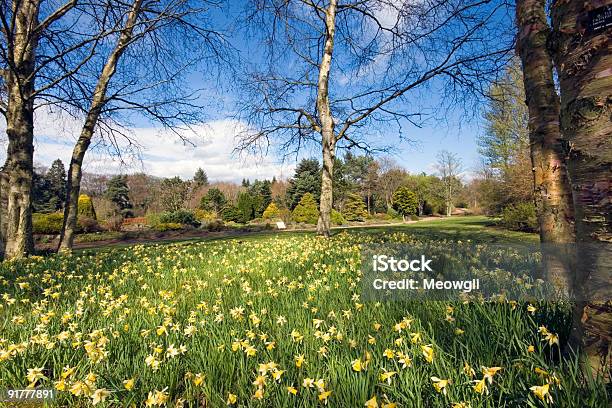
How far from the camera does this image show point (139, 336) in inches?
83.7

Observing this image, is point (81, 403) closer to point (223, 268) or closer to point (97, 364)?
point (97, 364)

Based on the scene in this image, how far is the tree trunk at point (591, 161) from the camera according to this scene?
1.25m

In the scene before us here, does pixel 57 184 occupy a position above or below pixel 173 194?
above

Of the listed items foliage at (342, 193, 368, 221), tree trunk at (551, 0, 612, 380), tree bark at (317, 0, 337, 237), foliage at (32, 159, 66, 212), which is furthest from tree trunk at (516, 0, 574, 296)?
foliage at (32, 159, 66, 212)

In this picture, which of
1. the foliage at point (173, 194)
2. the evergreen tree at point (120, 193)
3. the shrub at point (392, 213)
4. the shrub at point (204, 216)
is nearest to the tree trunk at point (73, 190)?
the shrub at point (204, 216)

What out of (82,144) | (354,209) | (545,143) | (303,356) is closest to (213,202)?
(354,209)

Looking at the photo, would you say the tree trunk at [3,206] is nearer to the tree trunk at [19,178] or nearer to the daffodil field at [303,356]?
the tree trunk at [19,178]

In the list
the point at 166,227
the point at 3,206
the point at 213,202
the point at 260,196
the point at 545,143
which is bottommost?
the point at 166,227

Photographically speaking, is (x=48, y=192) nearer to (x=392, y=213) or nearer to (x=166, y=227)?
(x=166, y=227)

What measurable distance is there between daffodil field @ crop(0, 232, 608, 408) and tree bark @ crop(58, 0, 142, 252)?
20.1ft

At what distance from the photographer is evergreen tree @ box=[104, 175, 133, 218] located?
3956 centimetres

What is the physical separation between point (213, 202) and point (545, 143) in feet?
112

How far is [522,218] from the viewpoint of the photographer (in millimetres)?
15242

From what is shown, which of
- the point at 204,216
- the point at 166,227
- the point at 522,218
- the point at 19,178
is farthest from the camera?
the point at 204,216
